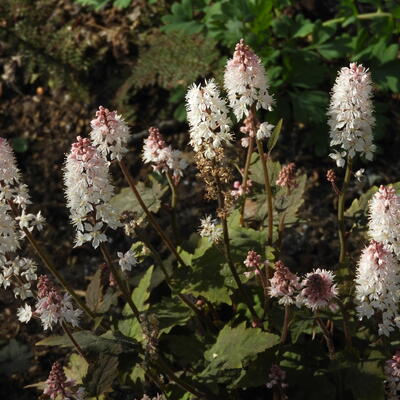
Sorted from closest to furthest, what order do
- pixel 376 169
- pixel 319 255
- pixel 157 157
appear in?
pixel 157 157 → pixel 319 255 → pixel 376 169

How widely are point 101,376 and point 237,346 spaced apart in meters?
0.60

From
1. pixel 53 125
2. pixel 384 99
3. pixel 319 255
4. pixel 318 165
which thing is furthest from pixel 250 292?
pixel 53 125

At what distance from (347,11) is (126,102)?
177cm

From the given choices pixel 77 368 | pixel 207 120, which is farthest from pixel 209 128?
pixel 77 368

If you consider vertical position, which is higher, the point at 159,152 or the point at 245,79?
the point at 245,79

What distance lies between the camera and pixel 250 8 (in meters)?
4.32

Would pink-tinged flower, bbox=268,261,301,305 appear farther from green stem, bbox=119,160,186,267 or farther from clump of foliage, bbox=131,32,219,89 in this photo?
clump of foliage, bbox=131,32,219,89

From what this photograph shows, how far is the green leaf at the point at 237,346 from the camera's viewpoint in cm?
274

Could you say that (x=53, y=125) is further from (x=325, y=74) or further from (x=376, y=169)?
(x=376, y=169)

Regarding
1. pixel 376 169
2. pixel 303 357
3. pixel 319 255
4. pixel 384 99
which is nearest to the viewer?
pixel 303 357

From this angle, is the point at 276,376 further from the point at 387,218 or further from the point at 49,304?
the point at 49,304

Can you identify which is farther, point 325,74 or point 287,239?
point 325,74

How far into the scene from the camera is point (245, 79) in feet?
8.49

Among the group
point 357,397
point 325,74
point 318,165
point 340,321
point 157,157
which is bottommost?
point 357,397
